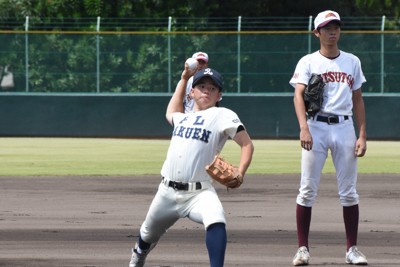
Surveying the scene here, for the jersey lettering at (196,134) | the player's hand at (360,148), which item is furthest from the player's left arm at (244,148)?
the player's hand at (360,148)

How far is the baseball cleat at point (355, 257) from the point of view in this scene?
930 cm

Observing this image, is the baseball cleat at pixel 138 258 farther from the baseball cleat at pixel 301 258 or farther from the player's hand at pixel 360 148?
the player's hand at pixel 360 148

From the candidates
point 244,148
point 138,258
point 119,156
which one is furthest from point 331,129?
point 119,156

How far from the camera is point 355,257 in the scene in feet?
30.7

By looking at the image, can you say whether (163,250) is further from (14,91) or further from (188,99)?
(14,91)

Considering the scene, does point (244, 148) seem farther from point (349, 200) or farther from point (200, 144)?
point (349, 200)

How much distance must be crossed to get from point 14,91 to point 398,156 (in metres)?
12.4

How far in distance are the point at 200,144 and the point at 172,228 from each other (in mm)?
3931

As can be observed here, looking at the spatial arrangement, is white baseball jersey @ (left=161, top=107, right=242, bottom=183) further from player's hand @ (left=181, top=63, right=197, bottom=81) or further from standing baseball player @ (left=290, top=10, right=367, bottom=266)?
standing baseball player @ (left=290, top=10, right=367, bottom=266)

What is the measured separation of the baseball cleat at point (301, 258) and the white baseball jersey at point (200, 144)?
4.85 ft

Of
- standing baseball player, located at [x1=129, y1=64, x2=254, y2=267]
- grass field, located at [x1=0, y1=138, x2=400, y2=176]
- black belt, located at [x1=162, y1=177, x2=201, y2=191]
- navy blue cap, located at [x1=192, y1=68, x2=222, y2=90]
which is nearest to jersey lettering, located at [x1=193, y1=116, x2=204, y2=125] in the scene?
standing baseball player, located at [x1=129, y1=64, x2=254, y2=267]

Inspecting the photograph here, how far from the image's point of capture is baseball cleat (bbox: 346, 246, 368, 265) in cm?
930

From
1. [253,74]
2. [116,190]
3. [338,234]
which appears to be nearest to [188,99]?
[338,234]

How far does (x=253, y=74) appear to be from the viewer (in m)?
31.5
